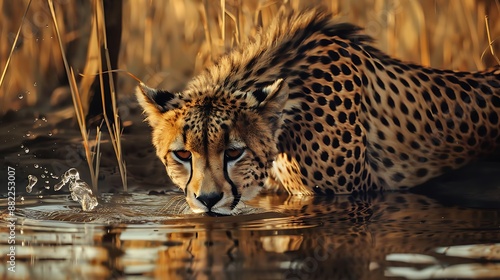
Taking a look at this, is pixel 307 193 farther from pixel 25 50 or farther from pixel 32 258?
pixel 25 50

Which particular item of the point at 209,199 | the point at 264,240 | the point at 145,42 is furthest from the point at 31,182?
the point at 145,42

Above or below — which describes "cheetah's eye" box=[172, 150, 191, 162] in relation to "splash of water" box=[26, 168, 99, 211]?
above

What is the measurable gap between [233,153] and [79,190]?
1556mm

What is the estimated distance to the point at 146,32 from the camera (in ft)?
Answer: 42.1

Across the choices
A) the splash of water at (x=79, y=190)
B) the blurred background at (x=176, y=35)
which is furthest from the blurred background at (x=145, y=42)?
the splash of water at (x=79, y=190)

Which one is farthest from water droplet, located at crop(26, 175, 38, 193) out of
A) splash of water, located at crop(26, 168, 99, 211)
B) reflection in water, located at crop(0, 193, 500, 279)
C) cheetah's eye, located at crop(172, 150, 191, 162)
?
cheetah's eye, located at crop(172, 150, 191, 162)

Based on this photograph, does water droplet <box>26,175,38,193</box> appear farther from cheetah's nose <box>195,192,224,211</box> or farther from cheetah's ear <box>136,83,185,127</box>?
cheetah's nose <box>195,192,224,211</box>

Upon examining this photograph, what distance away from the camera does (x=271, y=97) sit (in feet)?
27.2

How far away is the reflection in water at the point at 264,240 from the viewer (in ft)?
20.1

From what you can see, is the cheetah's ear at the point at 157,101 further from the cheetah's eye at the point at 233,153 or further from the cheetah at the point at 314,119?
the cheetah's eye at the point at 233,153

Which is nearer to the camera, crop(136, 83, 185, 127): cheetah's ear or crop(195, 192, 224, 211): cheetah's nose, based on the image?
crop(195, 192, 224, 211): cheetah's nose

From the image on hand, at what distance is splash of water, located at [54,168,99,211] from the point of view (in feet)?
28.9

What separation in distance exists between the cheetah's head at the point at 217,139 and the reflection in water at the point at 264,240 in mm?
197

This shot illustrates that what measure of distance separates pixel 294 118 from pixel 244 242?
6.50ft
